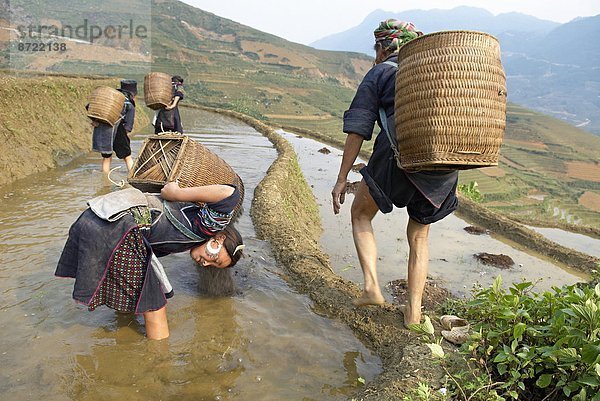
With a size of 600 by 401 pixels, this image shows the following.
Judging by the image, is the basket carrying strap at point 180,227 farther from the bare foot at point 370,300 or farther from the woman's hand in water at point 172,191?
the bare foot at point 370,300

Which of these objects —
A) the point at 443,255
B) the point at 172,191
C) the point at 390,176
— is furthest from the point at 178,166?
the point at 443,255

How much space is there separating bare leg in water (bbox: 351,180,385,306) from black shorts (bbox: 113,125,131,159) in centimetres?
521

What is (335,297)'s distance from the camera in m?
3.27

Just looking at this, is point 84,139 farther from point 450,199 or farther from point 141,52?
point 141,52

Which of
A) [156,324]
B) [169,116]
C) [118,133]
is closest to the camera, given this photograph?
[156,324]

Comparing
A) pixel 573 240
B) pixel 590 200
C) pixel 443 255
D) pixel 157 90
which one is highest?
pixel 157 90

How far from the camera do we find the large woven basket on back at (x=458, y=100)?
1915 mm

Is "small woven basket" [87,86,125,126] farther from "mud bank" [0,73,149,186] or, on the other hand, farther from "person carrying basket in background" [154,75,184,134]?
"mud bank" [0,73,149,186]

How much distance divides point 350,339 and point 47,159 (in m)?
6.58

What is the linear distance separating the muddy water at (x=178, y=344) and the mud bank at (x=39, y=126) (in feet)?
9.61

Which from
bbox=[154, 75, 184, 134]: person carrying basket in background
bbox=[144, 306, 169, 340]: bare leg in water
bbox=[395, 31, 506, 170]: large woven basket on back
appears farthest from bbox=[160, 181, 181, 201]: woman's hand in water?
bbox=[154, 75, 184, 134]: person carrying basket in background

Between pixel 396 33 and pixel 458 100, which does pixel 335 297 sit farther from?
pixel 396 33

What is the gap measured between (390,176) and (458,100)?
0.72 metres

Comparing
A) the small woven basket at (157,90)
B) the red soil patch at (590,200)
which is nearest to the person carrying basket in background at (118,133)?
the small woven basket at (157,90)
